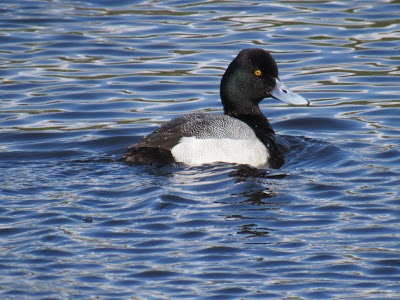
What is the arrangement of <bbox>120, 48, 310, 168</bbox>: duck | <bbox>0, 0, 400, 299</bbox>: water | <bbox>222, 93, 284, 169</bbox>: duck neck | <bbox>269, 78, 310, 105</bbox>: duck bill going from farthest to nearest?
<bbox>269, 78, 310, 105</bbox>: duck bill, <bbox>222, 93, 284, 169</bbox>: duck neck, <bbox>120, 48, 310, 168</bbox>: duck, <bbox>0, 0, 400, 299</bbox>: water

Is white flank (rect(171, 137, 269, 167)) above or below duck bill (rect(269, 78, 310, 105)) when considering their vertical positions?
below

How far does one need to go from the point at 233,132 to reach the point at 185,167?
2.30 feet

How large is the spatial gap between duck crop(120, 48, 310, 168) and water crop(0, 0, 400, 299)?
→ 0.17 metres

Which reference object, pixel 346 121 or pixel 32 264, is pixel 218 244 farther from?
pixel 346 121

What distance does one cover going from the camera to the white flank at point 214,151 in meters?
8.37

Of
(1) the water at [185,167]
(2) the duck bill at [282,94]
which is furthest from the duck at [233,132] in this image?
(1) the water at [185,167]

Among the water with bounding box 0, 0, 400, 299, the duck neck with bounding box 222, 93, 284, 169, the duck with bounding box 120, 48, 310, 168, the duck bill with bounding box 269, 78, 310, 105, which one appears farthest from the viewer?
the duck bill with bounding box 269, 78, 310, 105

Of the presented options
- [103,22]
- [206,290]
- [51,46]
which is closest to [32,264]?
[206,290]

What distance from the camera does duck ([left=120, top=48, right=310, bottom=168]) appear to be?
27.5 ft

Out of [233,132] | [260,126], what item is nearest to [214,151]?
[233,132]

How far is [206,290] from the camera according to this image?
17.9ft

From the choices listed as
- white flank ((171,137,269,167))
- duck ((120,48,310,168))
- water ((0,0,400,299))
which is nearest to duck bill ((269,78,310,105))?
duck ((120,48,310,168))

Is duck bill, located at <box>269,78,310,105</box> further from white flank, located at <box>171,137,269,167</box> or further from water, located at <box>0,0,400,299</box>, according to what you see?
white flank, located at <box>171,137,269,167</box>

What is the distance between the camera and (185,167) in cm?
830
